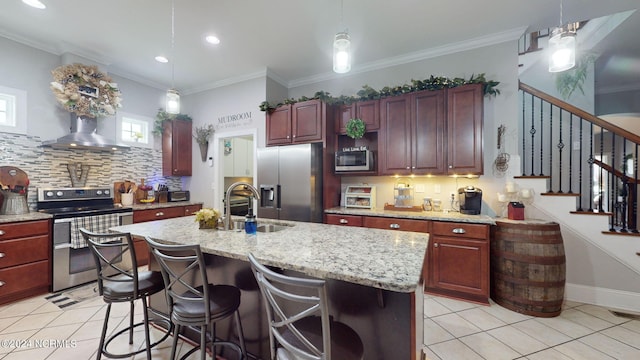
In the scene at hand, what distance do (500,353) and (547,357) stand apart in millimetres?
317

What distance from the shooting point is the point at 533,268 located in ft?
7.97

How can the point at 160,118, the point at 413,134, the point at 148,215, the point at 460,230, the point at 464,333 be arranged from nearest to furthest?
the point at 464,333 → the point at 460,230 → the point at 413,134 → the point at 148,215 → the point at 160,118

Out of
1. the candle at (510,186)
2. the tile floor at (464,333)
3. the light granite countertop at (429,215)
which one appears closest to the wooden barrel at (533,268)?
the tile floor at (464,333)

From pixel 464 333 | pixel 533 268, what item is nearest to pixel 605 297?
pixel 533 268

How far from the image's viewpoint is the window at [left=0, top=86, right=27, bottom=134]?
3.10 m

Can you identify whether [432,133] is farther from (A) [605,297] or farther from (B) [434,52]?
(A) [605,297]

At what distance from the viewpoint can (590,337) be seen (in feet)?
6.97

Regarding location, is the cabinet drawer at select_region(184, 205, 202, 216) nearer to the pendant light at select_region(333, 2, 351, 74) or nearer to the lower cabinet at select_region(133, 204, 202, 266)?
the lower cabinet at select_region(133, 204, 202, 266)

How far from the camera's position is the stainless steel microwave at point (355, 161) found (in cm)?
343

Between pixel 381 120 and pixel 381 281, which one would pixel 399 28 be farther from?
pixel 381 281

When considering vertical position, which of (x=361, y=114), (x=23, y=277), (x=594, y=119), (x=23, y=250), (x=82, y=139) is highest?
(x=361, y=114)

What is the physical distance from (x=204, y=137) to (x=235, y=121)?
28.7 inches

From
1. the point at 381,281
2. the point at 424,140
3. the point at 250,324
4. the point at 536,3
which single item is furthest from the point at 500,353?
the point at 536,3

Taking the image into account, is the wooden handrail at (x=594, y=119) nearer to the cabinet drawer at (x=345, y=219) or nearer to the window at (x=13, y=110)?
the cabinet drawer at (x=345, y=219)
